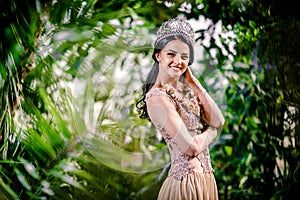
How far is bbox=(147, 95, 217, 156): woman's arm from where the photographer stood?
94 cm

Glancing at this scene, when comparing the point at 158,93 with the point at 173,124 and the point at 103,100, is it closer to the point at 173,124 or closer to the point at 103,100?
the point at 173,124

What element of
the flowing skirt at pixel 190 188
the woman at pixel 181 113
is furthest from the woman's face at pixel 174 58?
the flowing skirt at pixel 190 188

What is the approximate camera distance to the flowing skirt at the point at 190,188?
3.07 feet

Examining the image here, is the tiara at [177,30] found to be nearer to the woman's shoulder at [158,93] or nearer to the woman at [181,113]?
the woman at [181,113]

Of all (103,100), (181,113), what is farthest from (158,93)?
(103,100)

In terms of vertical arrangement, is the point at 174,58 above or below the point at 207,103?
above

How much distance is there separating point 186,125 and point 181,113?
0.03 m

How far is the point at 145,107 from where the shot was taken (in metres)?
1.05

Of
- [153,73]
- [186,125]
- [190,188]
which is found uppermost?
[153,73]

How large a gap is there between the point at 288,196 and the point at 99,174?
529 mm

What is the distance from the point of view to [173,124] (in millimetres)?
937

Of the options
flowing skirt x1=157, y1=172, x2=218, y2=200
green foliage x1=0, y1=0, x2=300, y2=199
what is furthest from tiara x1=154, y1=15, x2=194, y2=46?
flowing skirt x1=157, y1=172, x2=218, y2=200

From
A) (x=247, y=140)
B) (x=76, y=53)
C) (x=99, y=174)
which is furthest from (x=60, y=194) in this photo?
(x=247, y=140)

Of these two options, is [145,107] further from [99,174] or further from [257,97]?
[257,97]
